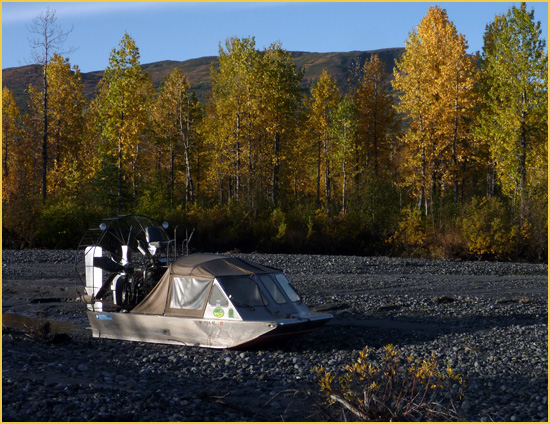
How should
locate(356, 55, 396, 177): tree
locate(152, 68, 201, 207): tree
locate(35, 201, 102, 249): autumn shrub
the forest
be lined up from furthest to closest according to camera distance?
1. locate(356, 55, 396, 177): tree
2. locate(152, 68, 201, 207): tree
3. locate(35, 201, 102, 249): autumn shrub
4. the forest

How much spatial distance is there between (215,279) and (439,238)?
22517 mm

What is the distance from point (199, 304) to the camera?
1294 centimetres

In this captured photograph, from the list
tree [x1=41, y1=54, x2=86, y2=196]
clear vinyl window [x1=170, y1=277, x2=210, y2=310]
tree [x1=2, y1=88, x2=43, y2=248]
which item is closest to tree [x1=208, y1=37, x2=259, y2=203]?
tree [x1=41, y1=54, x2=86, y2=196]

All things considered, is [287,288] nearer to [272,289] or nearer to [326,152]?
[272,289]

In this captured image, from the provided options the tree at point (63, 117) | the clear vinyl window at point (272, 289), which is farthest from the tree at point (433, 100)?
the clear vinyl window at point (272, 289)

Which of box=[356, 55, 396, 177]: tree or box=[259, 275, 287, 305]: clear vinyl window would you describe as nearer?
box=[259, 275, 287, 305]: clear vinyl window

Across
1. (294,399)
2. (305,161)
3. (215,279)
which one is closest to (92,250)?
(215,279)

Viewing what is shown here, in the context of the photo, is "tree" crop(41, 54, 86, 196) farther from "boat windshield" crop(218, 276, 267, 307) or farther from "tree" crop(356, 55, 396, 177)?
"boat windshield" crop(218, 276, 267, 307)

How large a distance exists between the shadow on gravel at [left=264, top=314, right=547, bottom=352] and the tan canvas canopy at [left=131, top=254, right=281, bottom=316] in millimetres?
1729

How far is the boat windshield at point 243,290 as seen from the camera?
41.6ft

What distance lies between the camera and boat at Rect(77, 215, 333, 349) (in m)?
12.4

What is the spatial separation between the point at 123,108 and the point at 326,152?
46.3 ft

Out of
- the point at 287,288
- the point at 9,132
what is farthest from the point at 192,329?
the point at 9,132

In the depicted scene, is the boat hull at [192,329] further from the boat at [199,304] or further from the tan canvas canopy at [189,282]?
the tan canvas canopy at [189,282]
